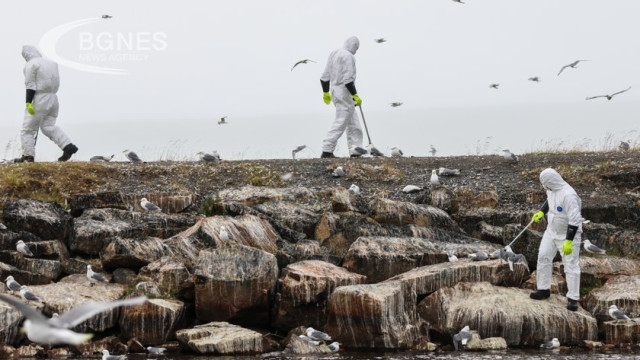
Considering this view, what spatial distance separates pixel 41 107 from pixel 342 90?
6.86m

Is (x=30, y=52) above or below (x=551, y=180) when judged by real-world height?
above

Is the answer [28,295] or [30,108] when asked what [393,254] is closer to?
[28,295]

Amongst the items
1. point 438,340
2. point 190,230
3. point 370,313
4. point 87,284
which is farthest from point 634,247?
point 87,284

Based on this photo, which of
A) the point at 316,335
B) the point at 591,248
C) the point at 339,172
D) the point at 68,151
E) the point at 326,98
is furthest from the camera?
the point at 326,98

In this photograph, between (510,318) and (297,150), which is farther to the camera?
(297,150)

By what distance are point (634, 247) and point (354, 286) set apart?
613 cm

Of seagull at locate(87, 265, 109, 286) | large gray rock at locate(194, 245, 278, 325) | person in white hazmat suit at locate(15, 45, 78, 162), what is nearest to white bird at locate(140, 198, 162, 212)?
seagull at locate(87, 265, 109, 286)

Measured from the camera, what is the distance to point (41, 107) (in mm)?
23953

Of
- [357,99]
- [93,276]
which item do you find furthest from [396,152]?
[93,276]

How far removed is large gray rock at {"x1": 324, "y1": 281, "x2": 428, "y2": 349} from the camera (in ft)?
55.0

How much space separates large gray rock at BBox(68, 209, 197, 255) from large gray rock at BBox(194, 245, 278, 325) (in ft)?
7.86

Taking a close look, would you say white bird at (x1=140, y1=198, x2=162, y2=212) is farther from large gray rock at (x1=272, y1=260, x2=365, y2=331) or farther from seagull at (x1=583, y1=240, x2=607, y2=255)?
seagull at (x1=583, y1=240, x2=607, y2=255)

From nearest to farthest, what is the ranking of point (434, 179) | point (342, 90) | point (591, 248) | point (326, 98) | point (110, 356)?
point (110, 356), point (591, 248), point (434, 179), point (342, 90), point (326, 98)

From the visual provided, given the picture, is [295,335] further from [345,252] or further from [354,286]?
[345,252]
